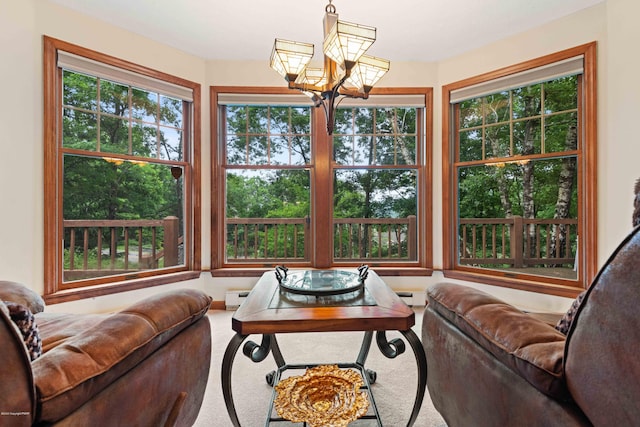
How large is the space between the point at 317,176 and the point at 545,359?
2.85 m

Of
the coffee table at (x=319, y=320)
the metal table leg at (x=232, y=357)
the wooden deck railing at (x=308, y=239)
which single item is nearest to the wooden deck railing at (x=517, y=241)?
the wooden deck railing at (x=308, y=239)

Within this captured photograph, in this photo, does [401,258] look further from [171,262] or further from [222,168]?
[171,262]

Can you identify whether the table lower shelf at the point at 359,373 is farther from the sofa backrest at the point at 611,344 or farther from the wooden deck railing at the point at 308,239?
the wooden deck railing at the point at 308,239

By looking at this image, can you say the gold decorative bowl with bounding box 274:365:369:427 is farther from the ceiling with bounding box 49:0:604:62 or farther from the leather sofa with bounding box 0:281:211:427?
the ceiling with bounding box 49:0:604:62

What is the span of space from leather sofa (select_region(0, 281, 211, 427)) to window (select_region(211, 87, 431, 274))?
2138 mm

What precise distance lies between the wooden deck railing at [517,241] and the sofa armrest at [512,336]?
2240 millimetres

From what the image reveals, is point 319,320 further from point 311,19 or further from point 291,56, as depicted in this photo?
point 311,19

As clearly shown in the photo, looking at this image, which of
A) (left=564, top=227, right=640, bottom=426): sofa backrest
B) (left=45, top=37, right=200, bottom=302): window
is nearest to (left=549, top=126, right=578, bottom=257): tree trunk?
(left=564, top=227, right=640, bottom=426): sofa backrest

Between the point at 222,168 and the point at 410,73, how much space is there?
7.34 ft

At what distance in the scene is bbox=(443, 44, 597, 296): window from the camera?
2.77 m

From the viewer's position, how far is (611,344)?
672 mm

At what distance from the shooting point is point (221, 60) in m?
3.43

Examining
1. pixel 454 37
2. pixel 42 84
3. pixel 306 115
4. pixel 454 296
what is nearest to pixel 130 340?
pixel 454 296

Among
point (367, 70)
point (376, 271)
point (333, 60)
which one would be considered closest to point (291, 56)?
point (333, 60)
